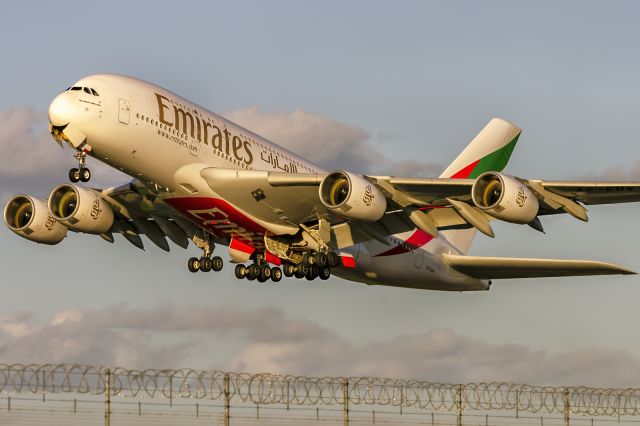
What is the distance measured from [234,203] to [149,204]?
551 cm

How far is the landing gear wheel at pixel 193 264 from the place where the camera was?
4938 cm

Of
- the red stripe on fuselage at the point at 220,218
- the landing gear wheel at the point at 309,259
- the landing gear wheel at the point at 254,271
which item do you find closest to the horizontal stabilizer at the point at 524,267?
the landing gear wheel at the point at 309,259

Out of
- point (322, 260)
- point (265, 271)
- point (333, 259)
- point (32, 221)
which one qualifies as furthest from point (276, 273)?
point (32, 221)

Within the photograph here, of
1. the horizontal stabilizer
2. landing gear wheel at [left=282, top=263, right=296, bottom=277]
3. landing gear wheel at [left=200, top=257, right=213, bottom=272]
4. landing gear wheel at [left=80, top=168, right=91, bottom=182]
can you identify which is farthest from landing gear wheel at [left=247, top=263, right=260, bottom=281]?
landing gear wheel at [left=80, top=168, right=91, bottom=182]

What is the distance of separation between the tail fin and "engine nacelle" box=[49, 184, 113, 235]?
16.5 meters

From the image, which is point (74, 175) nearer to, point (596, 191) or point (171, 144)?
point (171, 144)

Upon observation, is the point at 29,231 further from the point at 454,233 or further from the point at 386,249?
the point at 454,233

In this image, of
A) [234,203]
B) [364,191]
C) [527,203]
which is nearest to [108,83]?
[234,203]

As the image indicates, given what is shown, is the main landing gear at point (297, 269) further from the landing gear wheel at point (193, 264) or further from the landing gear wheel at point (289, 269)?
the landing gear wheel at point (193, 264)

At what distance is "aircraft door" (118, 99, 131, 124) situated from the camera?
41375mm

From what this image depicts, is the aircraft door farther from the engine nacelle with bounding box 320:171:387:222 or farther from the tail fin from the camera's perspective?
the tail fin

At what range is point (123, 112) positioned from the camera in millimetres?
41438

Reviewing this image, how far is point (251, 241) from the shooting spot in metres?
48.2

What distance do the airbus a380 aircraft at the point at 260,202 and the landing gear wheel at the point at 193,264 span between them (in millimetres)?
40
